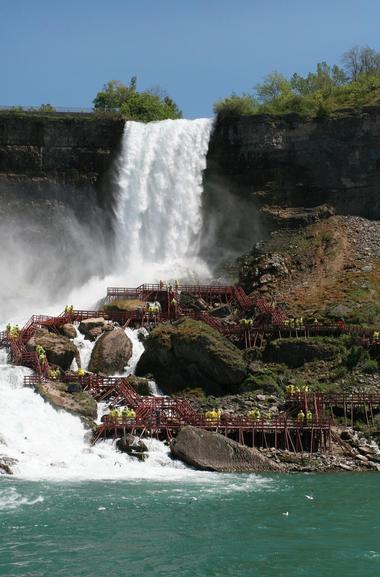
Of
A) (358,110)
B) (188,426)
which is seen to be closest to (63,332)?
(188,426)

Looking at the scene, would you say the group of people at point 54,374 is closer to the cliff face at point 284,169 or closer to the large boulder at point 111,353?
→ the large boulder at point 111,353

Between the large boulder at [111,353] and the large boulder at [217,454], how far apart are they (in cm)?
1349

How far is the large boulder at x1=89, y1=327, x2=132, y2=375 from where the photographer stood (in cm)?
5350

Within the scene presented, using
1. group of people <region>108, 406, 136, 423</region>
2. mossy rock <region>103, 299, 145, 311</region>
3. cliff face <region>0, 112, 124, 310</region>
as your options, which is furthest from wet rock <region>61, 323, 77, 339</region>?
cliff face <region>0, 112, 124, 310</region>

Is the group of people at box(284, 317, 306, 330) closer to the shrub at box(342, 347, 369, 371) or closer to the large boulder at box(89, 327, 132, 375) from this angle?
the shrub at box(342, 347, 369, 371)

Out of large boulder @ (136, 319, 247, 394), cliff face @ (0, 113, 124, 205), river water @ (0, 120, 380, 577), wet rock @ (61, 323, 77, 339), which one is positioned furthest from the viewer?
cliff face @ (0, 113, 124, 205)

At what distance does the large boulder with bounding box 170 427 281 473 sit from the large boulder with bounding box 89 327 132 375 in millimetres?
13489

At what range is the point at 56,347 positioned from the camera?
51.6 meters

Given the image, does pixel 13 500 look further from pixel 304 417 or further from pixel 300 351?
pixel 300 351

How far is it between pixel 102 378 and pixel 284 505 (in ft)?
67.7

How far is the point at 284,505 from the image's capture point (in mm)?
31125

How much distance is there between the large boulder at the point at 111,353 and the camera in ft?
176

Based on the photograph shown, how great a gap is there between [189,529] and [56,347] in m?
25.9

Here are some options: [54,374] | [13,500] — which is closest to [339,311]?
[54,374]
